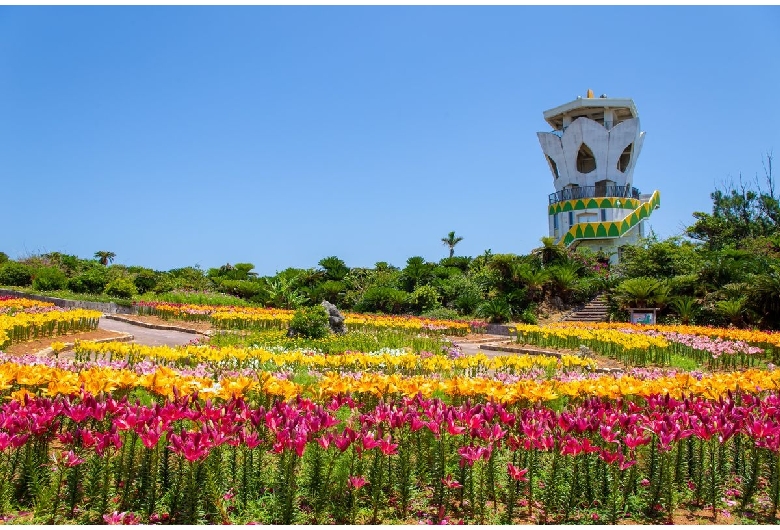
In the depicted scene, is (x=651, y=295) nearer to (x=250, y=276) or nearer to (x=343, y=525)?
(x=343, y=525)

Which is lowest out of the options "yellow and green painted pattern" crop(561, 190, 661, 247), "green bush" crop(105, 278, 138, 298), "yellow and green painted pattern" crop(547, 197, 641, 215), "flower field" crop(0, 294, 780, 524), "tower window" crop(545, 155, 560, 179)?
"flower field" crop(0, 294, 780, 524)

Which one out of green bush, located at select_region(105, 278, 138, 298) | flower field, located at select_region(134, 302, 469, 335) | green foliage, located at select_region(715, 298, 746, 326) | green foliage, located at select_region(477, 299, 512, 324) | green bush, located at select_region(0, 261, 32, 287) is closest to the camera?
flower field, located at select_region(134, 302, 469, 335)

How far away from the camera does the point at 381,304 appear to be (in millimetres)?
28375

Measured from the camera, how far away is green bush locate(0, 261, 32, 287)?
33.4 m

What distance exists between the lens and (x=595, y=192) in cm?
4303

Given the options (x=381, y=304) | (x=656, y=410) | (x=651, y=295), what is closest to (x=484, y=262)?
(x=381, y=304)

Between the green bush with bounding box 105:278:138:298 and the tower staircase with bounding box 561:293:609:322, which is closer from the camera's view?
the tower staircase with bounding box 561:293:609:322

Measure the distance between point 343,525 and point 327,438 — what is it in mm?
502

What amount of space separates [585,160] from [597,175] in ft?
9.89

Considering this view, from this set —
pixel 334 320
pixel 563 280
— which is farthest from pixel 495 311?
pixel 334 320

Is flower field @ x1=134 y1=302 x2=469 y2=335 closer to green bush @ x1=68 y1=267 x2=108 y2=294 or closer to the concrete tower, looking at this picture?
green bush @ x1=68 y1=267 x2=108 y2=294

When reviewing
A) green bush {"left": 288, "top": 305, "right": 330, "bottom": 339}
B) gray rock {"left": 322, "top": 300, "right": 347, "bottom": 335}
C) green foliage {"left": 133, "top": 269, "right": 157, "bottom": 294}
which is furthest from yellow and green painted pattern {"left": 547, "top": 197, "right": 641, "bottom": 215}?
green bush {"left": 288, "top": 305, "right": 330, "bottom": 339}

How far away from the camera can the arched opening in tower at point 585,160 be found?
4506 centimetres

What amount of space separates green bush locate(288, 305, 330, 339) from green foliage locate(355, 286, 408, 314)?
1298 centimetres
